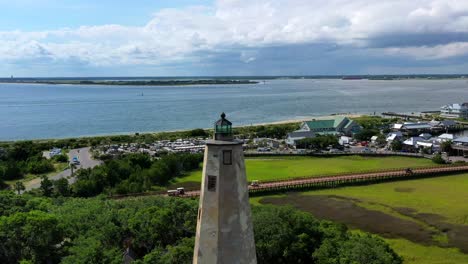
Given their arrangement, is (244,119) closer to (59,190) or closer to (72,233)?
(59,190)

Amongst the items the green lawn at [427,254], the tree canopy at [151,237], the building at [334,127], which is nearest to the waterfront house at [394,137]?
the building at [334,127]

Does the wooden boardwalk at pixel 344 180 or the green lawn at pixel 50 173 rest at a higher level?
the wooden boardwalk at pixel 344 180

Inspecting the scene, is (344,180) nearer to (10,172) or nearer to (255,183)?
(255,183)

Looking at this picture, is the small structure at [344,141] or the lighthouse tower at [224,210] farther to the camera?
the small structure at [344,141]

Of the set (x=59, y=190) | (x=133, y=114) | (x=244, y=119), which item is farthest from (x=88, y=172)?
(x=133, y=114)

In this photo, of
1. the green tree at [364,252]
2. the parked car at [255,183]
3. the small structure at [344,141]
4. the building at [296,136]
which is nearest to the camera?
the green tree at [364,252]

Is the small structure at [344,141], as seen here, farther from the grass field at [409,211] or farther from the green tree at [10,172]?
the green tree at [10,172]

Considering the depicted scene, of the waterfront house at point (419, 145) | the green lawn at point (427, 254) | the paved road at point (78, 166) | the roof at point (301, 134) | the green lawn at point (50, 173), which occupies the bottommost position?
the green lawn at point (50, 173)

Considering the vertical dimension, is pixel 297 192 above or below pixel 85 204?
below
